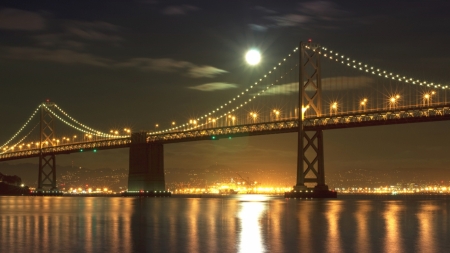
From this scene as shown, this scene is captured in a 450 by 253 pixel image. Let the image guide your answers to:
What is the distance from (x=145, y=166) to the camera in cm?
8131

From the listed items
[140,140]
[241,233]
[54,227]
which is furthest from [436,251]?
[140,140]

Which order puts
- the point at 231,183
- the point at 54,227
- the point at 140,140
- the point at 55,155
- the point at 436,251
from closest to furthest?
the point at 436,251 < the point at 54,227 < the point at 140,140 < the point at 55,155 < the point at 231,183

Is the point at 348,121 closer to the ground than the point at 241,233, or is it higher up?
higher up

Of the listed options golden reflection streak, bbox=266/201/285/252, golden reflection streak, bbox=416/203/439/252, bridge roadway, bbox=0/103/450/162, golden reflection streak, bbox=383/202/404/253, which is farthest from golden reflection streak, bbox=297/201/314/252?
bridge roadway, bbox=0/103/450/162

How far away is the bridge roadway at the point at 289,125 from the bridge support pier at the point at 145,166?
107 cm

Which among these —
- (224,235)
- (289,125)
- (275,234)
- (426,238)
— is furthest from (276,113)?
(426,238)

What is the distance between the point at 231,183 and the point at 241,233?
533ft

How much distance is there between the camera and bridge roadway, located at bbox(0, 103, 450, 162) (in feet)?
191

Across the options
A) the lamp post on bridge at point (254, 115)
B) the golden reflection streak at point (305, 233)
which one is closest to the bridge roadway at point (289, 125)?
the lamp post on bridge at point (254, 115)

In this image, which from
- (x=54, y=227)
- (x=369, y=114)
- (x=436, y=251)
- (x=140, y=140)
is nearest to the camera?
(x=436, y=251)

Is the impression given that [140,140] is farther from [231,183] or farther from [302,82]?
[231,183]

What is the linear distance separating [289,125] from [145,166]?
68.7 ft

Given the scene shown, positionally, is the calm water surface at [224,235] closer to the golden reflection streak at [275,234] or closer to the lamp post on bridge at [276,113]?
the golden reflection streak at [275,234]

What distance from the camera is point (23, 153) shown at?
99.9 metres
